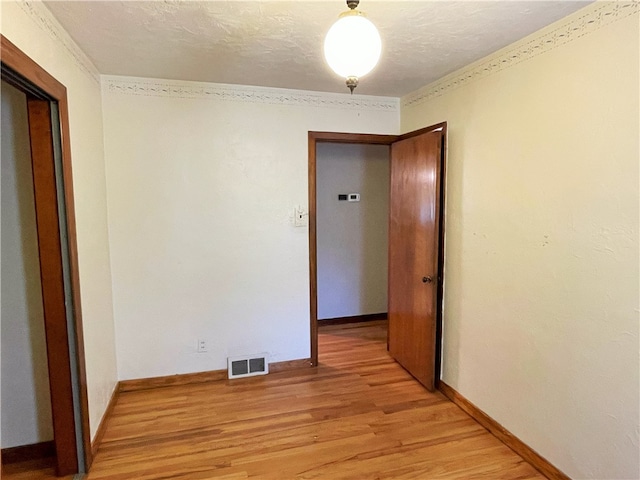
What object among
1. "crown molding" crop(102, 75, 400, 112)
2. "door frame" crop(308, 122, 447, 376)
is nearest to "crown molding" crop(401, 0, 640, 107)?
"door frame" crop(308, 122, 447, 376)

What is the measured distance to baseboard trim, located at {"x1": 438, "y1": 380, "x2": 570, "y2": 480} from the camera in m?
2.13

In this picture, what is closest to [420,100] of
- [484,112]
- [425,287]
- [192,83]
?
[484,112]

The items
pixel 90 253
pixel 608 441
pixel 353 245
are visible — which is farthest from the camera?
pixel 353 245

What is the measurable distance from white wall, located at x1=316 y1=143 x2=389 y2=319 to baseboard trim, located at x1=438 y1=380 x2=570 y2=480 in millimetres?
1878

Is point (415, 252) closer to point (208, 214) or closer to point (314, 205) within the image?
point (314, 205)

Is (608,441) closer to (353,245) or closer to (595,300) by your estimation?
(595,300)

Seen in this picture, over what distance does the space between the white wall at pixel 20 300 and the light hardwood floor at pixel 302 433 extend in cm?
33

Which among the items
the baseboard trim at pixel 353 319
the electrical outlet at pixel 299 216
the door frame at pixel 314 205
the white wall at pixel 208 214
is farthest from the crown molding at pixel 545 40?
the baseboard trim at pixel 353 319

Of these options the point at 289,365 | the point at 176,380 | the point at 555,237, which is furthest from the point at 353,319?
the point at 555,237

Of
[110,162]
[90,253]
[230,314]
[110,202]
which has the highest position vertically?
[110,162]

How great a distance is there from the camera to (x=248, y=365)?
130 inches

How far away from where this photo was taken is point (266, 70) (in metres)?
2.68

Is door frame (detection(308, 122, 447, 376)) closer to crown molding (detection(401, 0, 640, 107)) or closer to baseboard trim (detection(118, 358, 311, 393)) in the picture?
crown molding (detection(401, 0, 640, 107))

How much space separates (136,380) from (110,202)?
139 centimetres
